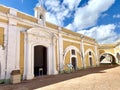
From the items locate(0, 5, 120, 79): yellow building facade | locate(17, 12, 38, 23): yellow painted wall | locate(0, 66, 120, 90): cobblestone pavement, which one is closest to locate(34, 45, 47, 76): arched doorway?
locate(0, 5, 120, 79): yellow building facade

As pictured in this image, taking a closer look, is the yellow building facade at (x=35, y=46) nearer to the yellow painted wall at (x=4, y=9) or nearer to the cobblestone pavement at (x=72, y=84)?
the yellow painted wall at (x=4, y=9)

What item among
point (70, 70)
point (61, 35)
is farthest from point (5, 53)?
point (70, 70)

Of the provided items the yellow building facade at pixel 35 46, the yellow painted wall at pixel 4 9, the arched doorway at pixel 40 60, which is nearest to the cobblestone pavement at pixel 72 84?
the yellow building facade at pixel 35 46

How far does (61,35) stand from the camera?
16.0m

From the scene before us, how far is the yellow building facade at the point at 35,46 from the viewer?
10.1m

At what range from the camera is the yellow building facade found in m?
10.1

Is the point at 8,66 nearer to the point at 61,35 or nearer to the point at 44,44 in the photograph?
the point at 44,44

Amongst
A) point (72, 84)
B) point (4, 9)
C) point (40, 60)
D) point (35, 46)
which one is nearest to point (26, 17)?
point (4, 9)

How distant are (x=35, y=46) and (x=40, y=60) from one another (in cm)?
228

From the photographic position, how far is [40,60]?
587 inches

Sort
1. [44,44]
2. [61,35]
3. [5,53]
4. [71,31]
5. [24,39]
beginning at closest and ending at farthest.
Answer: [5,53] → [24,39] → [44,44] → [61,35] → [71,31]

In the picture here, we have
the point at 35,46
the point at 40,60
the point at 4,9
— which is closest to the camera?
the point at 4,9

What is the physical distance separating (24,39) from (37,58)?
420cm

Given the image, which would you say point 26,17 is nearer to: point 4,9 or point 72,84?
point 4,9
